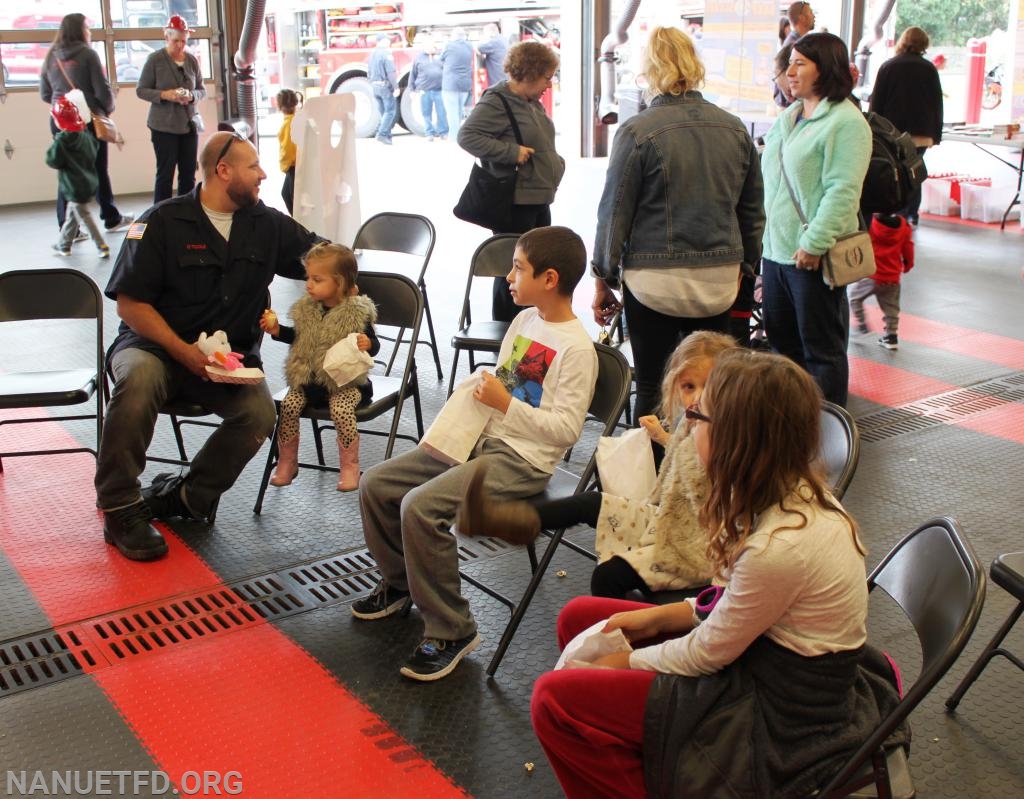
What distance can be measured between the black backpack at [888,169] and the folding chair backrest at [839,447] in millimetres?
2033

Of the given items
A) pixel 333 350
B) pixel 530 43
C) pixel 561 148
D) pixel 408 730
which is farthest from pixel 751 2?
pixel 561 148

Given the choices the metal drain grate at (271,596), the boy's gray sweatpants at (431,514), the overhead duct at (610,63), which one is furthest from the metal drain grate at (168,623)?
the overhead duct at (610,63)

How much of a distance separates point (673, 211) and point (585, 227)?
581 centimetres

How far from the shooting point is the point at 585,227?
9.42m

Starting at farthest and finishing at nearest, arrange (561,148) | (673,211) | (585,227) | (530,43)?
1. (561,148)
2. (585,227)
3. (530,43)
4. (673,211)

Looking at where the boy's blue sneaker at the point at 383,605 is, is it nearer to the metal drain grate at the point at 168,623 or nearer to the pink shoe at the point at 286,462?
the metal drain grate at the point at 168,623

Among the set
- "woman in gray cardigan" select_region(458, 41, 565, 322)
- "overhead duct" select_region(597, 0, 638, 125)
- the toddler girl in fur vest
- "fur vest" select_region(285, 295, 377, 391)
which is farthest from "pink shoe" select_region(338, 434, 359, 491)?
"overhead duct" select_region(597, 0, 638, 125)

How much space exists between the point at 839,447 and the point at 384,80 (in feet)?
49.3

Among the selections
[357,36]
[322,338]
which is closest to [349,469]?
[322,338]

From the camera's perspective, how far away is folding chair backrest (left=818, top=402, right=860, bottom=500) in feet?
8.37

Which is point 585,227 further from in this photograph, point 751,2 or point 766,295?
point 766,295

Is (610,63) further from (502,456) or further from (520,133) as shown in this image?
(502,456)

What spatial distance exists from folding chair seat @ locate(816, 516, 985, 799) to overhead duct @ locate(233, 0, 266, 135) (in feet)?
33.9

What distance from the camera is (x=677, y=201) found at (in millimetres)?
3666
